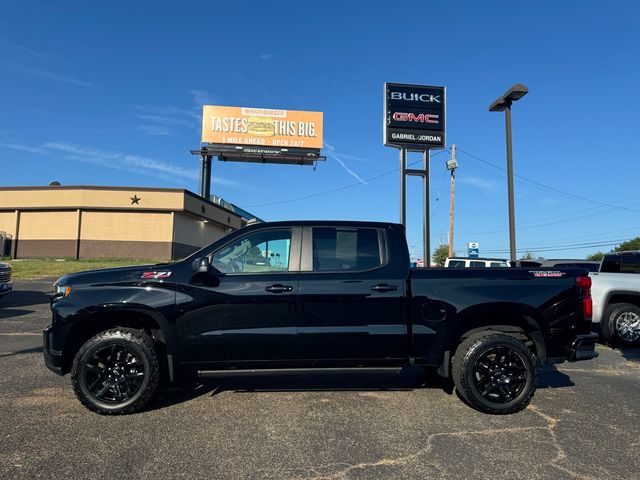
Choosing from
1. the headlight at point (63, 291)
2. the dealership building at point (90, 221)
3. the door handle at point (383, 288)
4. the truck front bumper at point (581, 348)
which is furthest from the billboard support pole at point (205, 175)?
the truck front bumper at point (581, 348)

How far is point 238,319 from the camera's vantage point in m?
4.70

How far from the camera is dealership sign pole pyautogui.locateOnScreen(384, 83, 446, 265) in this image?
16672 mm

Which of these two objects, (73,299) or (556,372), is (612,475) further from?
(73,299)

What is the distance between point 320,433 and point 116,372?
209cm

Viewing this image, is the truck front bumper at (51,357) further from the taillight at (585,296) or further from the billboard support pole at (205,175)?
the billboard support pole at (205,175)

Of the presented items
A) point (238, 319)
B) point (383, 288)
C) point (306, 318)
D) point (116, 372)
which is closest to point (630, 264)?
point (383, 288)

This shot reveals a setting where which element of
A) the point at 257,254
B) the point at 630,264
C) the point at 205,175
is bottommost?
the point at 257,254

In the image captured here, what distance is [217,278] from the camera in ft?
15.6

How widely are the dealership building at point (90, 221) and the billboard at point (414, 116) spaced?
71.3 ft

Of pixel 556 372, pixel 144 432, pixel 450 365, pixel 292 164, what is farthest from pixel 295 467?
pixel 292 164

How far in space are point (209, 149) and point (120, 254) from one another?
10914 mm

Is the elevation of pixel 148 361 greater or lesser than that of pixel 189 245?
lesser

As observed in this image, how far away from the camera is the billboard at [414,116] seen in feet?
54.9

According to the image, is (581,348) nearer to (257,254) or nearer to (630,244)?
(257,254)
